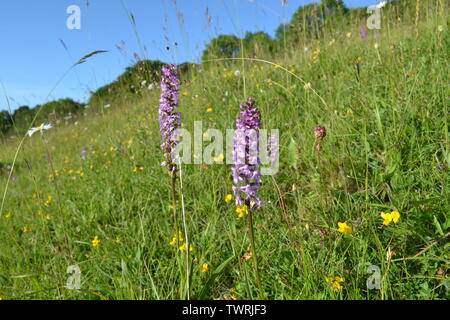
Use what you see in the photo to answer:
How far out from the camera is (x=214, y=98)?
3.34 m

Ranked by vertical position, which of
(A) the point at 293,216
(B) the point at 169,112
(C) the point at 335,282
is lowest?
(C) the point at 335,282

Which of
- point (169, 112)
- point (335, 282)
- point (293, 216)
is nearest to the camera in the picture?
point (335, 282)

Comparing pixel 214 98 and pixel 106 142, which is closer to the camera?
pixel 214 98

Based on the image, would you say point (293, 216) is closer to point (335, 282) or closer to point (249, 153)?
point (335, 282)

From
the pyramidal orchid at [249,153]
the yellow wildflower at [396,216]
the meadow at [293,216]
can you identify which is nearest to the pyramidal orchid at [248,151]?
the pyramidal orchid at [249,153]

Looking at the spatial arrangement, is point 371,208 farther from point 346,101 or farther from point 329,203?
point 346,101

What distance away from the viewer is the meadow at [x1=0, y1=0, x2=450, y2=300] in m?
1.15

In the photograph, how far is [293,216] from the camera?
5.13 feet

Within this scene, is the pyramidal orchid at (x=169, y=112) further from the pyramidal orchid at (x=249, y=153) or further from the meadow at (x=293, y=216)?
the pyramidal orchid at (x=249, y=153)

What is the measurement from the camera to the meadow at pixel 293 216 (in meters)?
1.15

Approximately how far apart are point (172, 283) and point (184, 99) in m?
2.52

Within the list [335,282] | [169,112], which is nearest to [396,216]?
[335,282]
